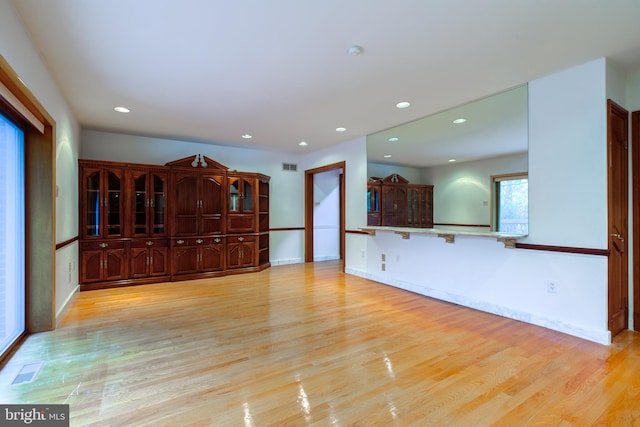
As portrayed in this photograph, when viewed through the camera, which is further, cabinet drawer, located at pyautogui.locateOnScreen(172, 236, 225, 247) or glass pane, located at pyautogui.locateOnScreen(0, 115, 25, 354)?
cabinet drawer, located at pyautogui.locateOnScreen(172, 236, 225, 247)

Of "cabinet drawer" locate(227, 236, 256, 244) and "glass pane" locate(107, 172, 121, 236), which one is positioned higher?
"glass pane" locate(107, 172, 121, 236)

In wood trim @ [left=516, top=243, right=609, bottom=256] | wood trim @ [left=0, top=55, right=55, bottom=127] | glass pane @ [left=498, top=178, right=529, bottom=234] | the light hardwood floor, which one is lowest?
the light hardwood floor

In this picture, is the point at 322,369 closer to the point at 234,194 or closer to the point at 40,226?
the point at 40,226

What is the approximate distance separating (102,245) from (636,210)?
6.52 metres

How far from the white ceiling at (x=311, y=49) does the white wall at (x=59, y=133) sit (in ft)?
0.39

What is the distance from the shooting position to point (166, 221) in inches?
208

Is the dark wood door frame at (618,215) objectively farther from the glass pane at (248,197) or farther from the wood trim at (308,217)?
the wood trim at (308,217)

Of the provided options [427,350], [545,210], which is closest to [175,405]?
[427,350]

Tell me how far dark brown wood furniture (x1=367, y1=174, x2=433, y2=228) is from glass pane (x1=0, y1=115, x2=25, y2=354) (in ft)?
14.2

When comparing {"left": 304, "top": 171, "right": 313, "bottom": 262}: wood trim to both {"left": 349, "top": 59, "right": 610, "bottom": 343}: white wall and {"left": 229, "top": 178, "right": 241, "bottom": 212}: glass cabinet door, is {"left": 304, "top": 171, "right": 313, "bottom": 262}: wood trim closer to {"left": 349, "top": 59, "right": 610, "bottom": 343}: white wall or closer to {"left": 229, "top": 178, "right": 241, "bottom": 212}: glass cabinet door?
{"left": 229, "top": 178, "right": 241, "bottom": 212}: glass cabinet door

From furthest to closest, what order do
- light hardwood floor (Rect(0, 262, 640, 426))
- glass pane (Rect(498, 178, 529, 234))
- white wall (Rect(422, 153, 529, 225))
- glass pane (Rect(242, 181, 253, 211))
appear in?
glass pane (Rect(242, 181, 253, 211))
white wall (Rect(422, 153, 529, 225))
glass pane (Rect(498, 178, 529, 234))
light hardwood floor (Rect(0, 262, 640, 426))

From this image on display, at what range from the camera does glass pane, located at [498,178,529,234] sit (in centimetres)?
331

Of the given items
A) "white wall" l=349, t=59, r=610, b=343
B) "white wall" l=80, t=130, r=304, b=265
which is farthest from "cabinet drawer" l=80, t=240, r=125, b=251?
"white wall" l=349, t=59, r=610, b=343

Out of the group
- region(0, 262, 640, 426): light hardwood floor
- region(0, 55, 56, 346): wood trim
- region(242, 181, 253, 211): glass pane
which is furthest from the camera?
region(242, 181, 253, 211): glass pane
